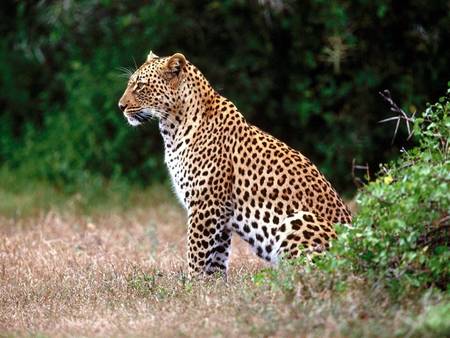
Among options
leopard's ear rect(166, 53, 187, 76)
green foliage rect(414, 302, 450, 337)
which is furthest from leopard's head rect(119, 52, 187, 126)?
green foliage rect(414, 302, 450, 337)

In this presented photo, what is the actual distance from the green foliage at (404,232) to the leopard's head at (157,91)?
226 centimetres

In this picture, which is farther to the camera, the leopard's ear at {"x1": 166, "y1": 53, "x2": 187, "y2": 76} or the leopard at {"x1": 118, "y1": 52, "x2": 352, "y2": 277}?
the leopard's ear at {"x1": 166, "y1": 53, "x2": 187, "y2": 76}

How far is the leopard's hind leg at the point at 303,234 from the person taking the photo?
7336mm

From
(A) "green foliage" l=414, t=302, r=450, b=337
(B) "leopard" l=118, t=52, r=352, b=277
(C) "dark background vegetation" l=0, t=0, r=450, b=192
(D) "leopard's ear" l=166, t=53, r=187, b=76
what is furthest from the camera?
(C) "dark background vegetation" l=0, t=0, r=450, b=192

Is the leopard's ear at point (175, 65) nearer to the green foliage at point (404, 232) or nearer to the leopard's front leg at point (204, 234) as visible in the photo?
the leopard's front leg at point (204, 234)

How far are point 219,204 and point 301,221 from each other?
2.37 ft

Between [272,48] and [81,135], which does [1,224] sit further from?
[272,48]

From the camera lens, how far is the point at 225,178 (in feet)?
26.1

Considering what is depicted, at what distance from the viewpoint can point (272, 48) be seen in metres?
14.8

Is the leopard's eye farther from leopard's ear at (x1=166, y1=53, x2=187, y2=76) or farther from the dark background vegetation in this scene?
the dark background vegetation

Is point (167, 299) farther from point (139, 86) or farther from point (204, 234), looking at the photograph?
point (139, 86)

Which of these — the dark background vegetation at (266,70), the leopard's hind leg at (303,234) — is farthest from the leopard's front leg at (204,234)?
the dark background vegetation at (266,70)

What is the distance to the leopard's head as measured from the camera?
840cm

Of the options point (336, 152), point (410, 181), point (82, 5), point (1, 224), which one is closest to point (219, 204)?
point (410, 181)
